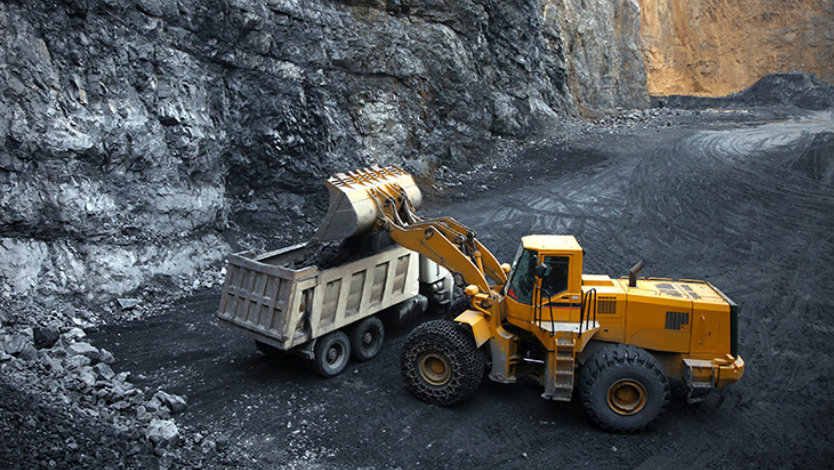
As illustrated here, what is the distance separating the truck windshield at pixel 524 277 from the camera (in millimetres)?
7066

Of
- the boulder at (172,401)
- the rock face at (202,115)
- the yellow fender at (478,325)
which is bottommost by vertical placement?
the boulder at (172,401)

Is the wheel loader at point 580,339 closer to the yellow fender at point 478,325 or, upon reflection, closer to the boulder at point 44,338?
the yellow fender at point 478,325

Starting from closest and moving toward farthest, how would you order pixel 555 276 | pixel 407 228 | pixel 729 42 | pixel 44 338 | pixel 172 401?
1. pixel 555 276
2. pixel 172 401
3. pixel 407 228
4. pixel 44 338
5. pixel 729 42

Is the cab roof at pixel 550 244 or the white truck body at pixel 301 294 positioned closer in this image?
the cab roof at pixel 550 244

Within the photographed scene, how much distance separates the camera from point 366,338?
29.1 ft

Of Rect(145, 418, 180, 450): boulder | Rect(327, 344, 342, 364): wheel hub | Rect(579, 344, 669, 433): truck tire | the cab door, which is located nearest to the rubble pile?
Rect(145, 418, 180, 450): boulder

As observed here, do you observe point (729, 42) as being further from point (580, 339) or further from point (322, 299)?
point (322, 299)

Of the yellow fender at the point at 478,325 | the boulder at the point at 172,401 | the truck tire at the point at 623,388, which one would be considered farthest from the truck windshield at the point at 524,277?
the boulder at the point at 172,401

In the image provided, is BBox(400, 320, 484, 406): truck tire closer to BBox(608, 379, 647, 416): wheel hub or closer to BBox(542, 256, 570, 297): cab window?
BBox(542, 256, 570, 297): cab window

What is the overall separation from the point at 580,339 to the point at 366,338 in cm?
329

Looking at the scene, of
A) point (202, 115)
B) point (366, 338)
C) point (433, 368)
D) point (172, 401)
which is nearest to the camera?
point (172, 401)

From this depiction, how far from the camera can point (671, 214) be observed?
52.9 feet

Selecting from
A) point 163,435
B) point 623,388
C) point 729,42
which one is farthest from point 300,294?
point 729,42

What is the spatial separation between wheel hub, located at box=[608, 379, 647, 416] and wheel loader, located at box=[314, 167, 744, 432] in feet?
0.04
